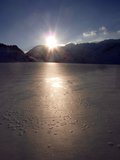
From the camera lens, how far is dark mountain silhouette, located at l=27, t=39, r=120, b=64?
127 metres

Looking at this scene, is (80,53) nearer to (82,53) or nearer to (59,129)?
(82,53)

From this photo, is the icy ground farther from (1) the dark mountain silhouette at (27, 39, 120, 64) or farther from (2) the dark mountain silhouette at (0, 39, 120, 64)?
(1) the dark mountain silhouette at (27, 39, 120, 64)

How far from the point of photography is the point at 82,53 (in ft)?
491

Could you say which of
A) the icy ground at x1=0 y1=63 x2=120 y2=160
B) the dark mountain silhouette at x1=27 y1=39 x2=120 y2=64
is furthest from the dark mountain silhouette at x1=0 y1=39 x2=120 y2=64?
the icy ground at x1=0 y1=63 x2=120 y2=160

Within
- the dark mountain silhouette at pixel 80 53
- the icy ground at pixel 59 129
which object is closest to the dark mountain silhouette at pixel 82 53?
the dark mountain silhouette at pixel 80 53

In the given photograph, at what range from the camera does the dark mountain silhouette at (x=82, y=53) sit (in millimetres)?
126625

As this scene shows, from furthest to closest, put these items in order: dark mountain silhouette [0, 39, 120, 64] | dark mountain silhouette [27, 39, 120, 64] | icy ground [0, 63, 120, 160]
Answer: dark mountain silhouette [27, 39, 120, 64]
dark mountain silhouette [0, 39, 120, 64]
icy ground [0, 63, 120, 160]

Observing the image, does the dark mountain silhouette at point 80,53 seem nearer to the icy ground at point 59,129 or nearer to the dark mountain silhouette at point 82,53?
the dark mountain silhouette at point 82,53

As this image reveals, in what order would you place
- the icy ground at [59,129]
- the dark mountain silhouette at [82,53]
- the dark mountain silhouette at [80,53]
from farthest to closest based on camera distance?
the dark mountain silhouette at [82,53]
the dark mountain silhouette at [80,53]
the icy ground at [59,129]

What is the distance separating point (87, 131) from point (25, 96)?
5.34m

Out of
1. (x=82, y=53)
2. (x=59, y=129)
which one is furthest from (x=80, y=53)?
(x=59, y=129)

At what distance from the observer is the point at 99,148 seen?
4.47 meters

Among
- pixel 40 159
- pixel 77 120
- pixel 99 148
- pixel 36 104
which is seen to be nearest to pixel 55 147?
pixel 40 159

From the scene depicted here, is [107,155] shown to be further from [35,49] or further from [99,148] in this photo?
[35,49]
